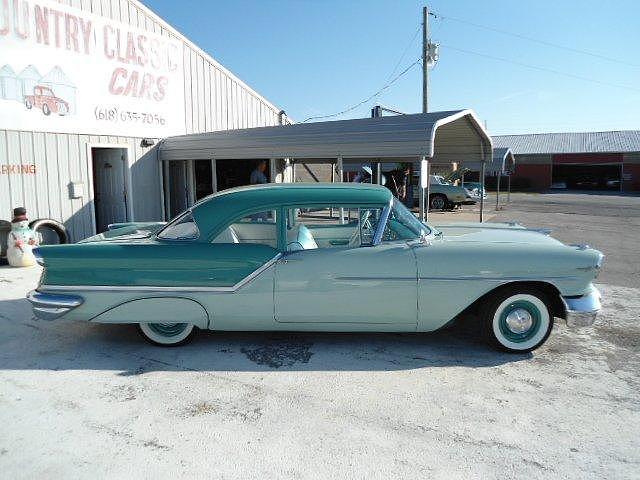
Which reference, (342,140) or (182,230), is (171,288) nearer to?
(182,230)

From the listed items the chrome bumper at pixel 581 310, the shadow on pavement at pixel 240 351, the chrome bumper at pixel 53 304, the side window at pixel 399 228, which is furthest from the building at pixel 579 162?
the chrome bumper at pixel 53 304

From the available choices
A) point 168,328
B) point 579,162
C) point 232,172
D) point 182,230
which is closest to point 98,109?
point 232,172

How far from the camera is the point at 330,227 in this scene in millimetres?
4953

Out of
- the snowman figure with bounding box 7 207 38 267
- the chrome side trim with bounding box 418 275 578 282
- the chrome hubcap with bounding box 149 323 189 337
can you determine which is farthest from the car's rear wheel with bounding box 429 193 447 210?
the chrome hubcap with bounding box 149 323 189 337

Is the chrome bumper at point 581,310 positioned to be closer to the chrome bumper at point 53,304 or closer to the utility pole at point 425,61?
the chrome bumper at point 53,304

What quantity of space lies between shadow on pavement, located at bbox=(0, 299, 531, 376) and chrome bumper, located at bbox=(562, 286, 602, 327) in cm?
49

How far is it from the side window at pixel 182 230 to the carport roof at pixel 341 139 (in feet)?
17.5

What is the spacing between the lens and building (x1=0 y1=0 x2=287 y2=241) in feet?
27.9

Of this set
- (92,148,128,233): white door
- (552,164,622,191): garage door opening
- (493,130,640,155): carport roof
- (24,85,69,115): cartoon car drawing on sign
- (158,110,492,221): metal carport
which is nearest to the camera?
(24,85,69,115): cartoon car drawing on sign

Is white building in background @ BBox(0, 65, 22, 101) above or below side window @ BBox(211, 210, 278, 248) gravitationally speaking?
above

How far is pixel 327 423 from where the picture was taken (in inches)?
130

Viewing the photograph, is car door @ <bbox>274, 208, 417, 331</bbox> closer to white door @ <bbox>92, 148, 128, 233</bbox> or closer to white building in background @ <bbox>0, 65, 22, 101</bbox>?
white building in background @ <bbox>0, 65, 22, 101</bbox>

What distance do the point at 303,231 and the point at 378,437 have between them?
2.10 m

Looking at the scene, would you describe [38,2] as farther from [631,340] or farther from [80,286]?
[631,340]
